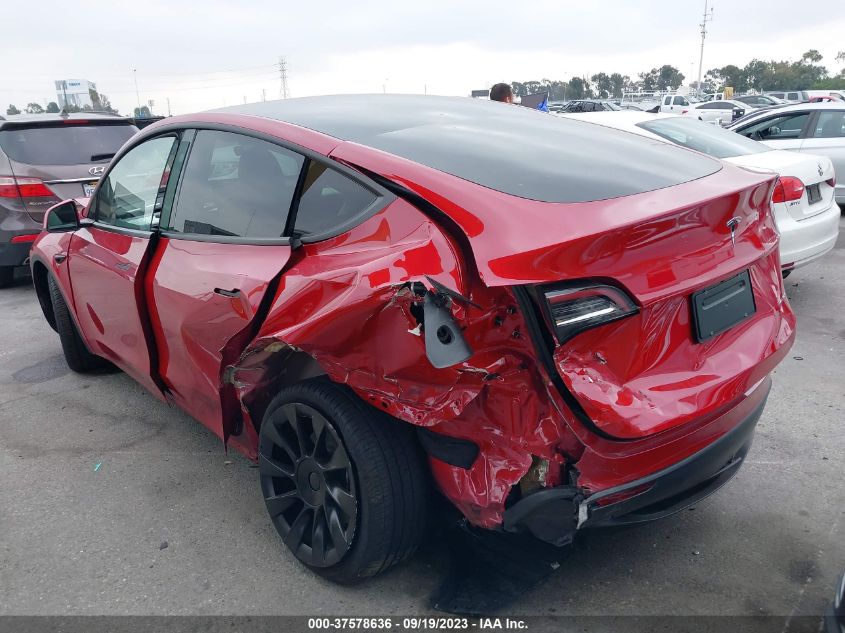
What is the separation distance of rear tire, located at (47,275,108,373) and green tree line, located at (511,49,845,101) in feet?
195

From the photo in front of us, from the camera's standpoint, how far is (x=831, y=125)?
8.77 meters

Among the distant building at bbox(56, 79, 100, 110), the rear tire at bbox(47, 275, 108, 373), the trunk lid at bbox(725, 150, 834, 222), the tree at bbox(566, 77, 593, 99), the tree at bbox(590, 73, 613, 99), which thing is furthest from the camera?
the tree at bbox(590, 73, 613, 99)

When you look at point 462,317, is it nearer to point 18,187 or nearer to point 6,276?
point 18,187

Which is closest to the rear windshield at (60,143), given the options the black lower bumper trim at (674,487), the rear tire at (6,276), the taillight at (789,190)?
the rear tire at (6,276)

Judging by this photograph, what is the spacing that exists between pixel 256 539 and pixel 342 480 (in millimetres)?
734

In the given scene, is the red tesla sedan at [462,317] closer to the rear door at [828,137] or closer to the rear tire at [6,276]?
the rear tire at [6,276]

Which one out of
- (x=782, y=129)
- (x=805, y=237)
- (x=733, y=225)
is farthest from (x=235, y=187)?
(x=782, y=129)

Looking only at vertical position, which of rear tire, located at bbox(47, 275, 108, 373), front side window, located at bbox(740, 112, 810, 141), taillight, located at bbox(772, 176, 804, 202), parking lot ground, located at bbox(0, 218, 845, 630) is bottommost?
parking lot ground, located at bbox(0, 218, 845, 630)

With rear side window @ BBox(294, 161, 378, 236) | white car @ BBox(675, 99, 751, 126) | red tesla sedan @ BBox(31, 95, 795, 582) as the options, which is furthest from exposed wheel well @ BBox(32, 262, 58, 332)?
white car @ BBox(675, 99, 751, 126)

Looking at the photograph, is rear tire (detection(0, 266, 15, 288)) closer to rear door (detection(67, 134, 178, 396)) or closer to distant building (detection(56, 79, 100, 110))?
rear door (detection(67, 134, 178, 396))

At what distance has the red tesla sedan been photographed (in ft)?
6.26

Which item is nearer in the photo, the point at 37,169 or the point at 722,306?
the point at 722,306

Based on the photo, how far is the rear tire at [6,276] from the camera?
7297 mm

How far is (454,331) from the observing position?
1.84 metres
